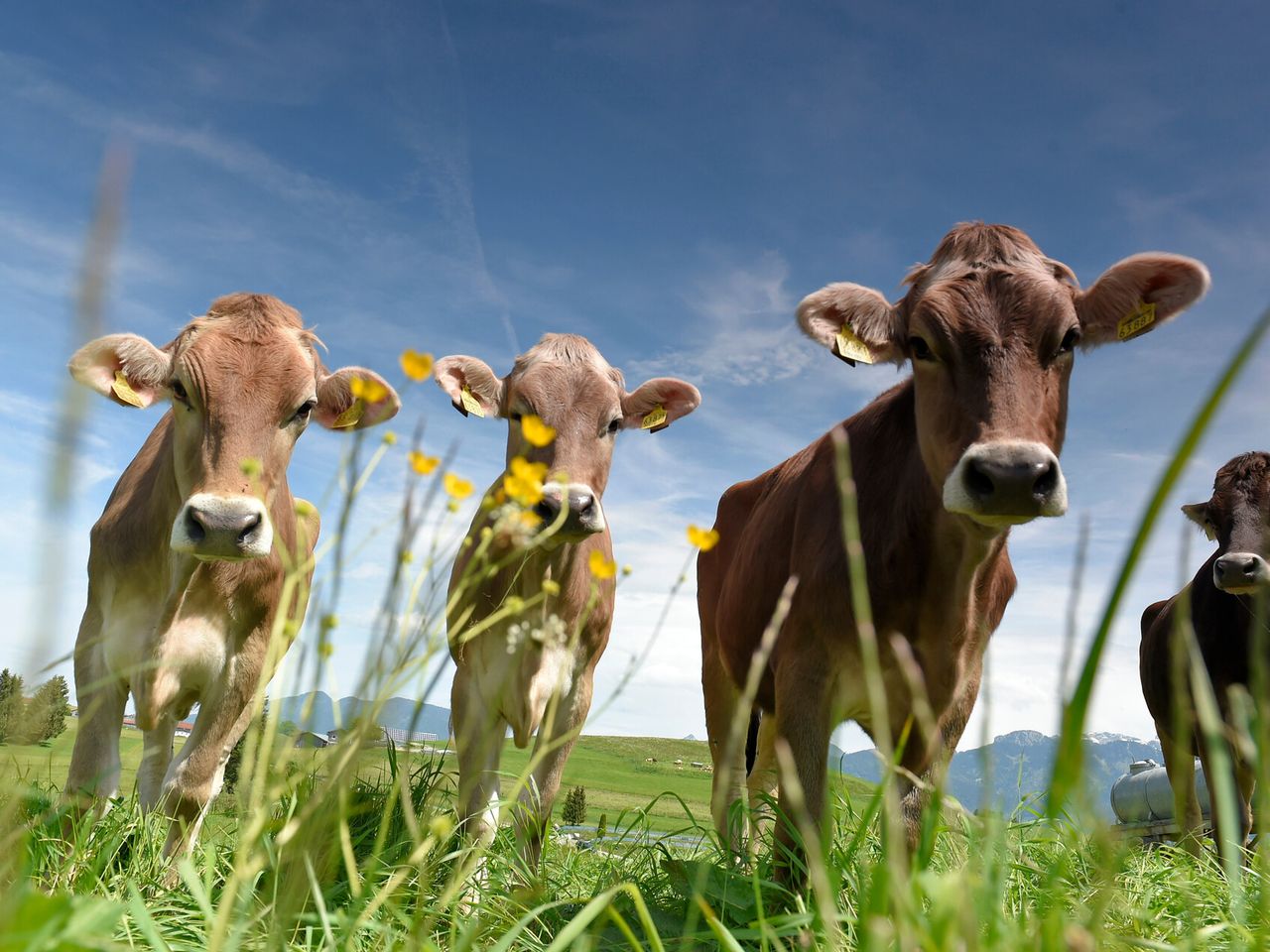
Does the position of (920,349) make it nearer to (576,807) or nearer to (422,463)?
(422,463)

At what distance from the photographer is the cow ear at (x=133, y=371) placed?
5.05 m

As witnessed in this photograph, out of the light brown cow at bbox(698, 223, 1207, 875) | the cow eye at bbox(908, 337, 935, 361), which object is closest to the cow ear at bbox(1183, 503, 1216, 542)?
the light brown cow at bbox(698, 223, 1207, 875)

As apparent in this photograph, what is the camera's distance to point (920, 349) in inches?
155

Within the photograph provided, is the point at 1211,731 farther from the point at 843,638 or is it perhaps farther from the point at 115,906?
the point at 843,638

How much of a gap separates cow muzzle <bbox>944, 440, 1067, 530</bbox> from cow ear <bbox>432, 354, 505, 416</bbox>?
11.0ft

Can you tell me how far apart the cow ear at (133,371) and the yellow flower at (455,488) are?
3.80m

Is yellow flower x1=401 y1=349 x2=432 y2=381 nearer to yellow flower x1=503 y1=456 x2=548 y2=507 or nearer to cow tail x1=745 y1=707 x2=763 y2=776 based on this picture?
yellow flower x1=503 y1=456 x2=548 y2=507

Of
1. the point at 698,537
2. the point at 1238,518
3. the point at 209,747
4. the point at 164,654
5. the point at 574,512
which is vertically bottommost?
the point at 209,747

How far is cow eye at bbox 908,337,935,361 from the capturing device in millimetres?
3870

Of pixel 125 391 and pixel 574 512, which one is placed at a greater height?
pixel 125 391

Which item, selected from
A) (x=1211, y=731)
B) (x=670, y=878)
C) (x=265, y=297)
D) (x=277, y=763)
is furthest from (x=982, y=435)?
(x=265, y=297)

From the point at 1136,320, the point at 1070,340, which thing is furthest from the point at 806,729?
the point at 1136,320

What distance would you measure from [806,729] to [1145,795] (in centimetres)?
1063

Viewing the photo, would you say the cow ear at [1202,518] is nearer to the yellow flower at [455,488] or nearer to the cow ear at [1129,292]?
the cow ear at [1129,292]
